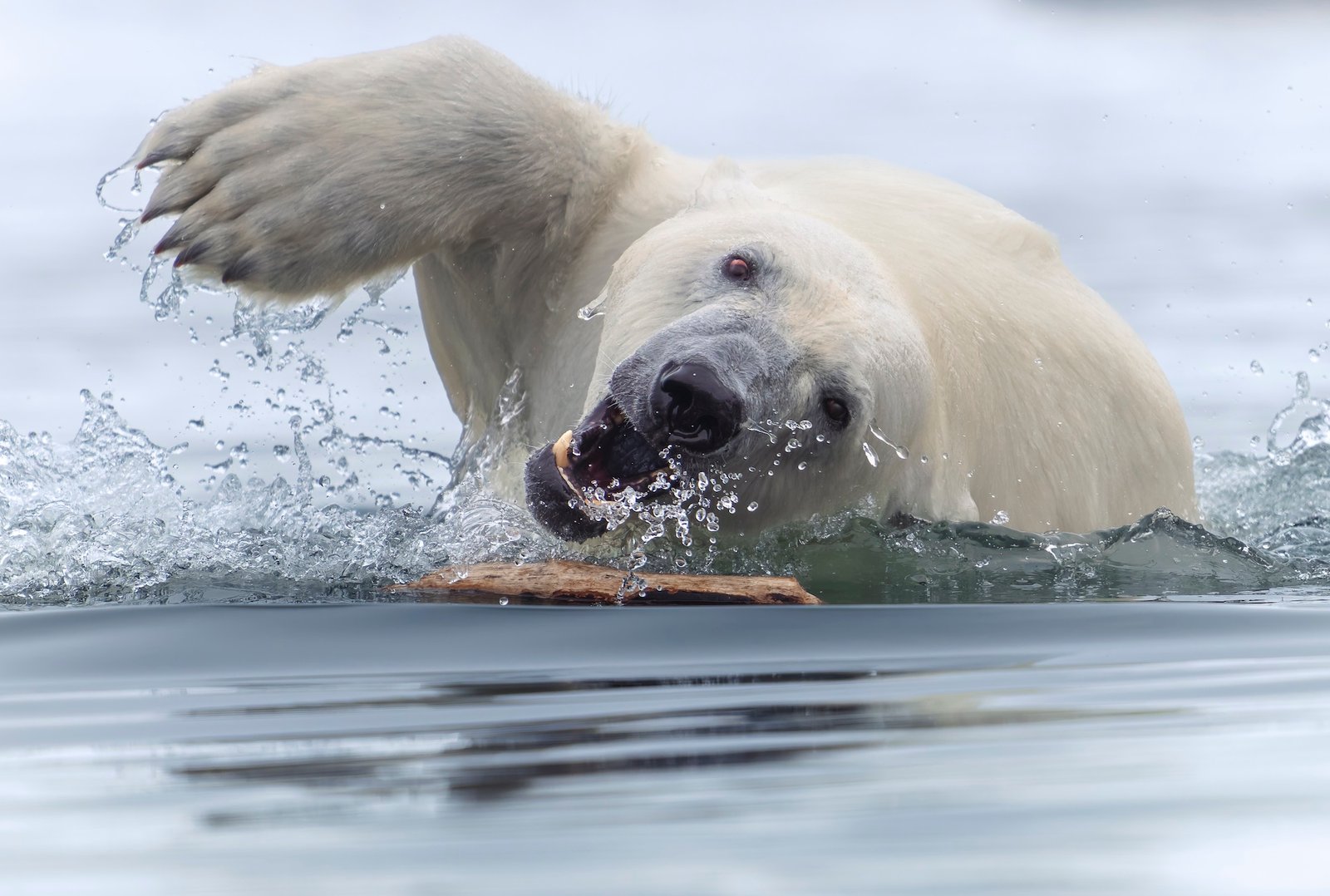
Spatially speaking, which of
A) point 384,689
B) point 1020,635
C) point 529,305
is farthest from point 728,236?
point 384,689

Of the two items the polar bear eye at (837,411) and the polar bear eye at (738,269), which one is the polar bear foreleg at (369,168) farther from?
the polar bear eye at (837,411)

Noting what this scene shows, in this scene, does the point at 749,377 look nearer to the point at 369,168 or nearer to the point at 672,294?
the point at 672,294

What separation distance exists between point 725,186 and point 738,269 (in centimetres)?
60

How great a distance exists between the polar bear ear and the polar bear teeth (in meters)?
0.82

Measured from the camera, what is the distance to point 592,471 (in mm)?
3316

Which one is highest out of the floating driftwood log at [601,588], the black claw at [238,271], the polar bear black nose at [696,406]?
the black claw at [238,271]

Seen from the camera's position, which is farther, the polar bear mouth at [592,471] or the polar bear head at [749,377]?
the polar bear mouth at [592,471]

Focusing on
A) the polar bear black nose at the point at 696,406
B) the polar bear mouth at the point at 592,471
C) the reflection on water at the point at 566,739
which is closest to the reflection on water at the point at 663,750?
the reflection on water at the point at 566,739

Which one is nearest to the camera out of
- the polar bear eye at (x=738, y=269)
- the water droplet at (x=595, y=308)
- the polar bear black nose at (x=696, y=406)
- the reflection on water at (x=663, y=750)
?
the reflection on water at (x=663, y=750)

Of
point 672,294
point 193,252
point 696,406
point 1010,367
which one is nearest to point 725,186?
point 672,294

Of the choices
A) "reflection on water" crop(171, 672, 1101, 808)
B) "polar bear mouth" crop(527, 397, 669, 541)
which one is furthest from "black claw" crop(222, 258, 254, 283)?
"reflection on water" crop(171, 672, 1101, 808)

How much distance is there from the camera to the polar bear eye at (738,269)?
343 cm

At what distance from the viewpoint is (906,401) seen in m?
3.49

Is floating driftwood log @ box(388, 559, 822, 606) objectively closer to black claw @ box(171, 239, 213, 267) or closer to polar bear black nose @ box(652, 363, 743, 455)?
polar bear black nose @ box(652, 363, 743, 455)
